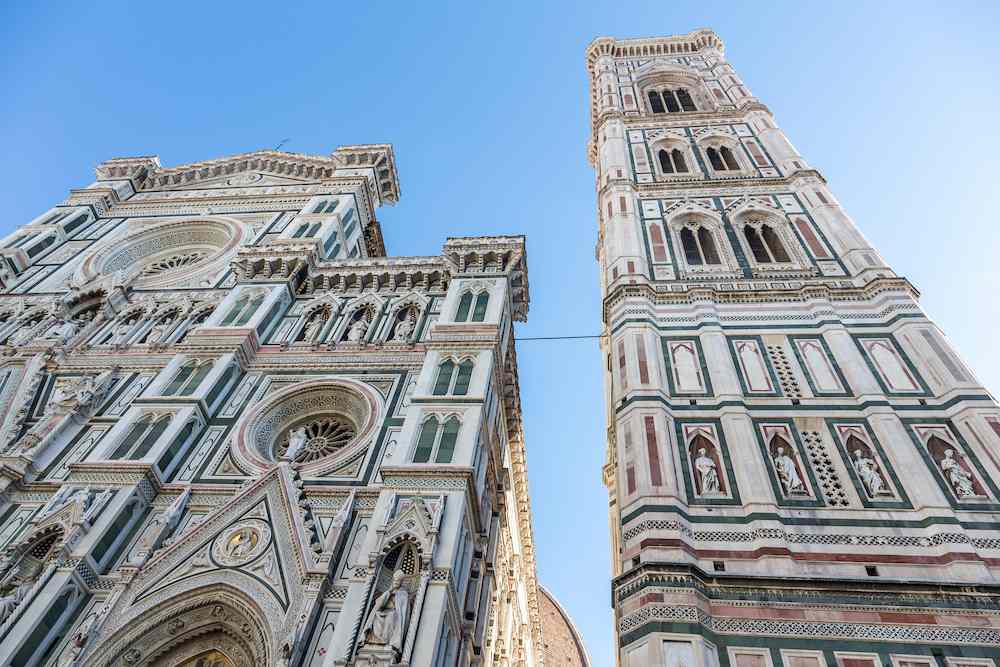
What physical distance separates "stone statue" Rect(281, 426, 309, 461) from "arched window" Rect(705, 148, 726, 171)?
13.5 meters

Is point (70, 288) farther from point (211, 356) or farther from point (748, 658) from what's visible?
point (748, 658)

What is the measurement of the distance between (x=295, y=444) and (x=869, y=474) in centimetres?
901

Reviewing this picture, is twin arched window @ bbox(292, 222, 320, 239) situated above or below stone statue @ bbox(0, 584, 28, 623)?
above

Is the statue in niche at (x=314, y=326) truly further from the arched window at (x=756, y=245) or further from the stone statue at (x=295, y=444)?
the arched window at (x=756, y=245)

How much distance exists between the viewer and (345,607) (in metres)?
8.60

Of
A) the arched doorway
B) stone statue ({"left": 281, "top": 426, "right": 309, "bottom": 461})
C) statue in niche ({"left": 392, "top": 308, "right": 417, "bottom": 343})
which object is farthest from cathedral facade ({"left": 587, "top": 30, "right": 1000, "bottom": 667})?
stone statue ({"left": 281, "top": 426, "right": 309, "bottom": 461})

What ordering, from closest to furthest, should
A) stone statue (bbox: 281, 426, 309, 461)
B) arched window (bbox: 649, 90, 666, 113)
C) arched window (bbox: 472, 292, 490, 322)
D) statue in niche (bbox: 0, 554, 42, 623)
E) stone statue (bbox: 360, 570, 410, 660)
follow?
stone statue (bbox: 360, 570, 410, 660), statue in niche (bbox: 0, 554, 42, 623), stone statue (bbox: 281, 426, 309, 461), arched window (bbox: 472, 292, 490, 322), arched window (bbox: 649, 90, 666, 113)

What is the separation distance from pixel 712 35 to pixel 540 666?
84.6ft

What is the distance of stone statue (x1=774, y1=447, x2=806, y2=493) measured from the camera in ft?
31.8

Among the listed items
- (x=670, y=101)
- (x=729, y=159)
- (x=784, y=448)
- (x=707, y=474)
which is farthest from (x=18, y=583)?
(x=670, y=101)

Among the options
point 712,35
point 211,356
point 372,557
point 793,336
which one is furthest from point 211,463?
point 712,35

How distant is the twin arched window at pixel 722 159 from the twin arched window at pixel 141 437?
1536 cm

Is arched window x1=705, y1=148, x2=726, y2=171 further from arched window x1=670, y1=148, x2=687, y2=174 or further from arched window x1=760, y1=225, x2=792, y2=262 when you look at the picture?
arched window x1=760, y1=225, x2=792, y2=262

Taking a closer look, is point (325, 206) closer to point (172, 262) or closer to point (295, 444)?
point (172, 262)
